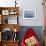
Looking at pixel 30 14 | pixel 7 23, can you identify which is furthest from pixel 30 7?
pixel 7 23

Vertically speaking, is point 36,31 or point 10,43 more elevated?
point 36,31

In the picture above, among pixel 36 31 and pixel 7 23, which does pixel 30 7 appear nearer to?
pixel 36 31

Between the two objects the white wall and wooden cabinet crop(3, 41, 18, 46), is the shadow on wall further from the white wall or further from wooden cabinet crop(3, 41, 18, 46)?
wooden cabinet crop(3, 41, 18, 46)

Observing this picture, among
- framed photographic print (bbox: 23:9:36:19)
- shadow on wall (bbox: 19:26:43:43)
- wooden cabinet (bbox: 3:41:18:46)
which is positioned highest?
framed photographic print (bbox: 23:9:36:19)

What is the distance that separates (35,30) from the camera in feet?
17.8

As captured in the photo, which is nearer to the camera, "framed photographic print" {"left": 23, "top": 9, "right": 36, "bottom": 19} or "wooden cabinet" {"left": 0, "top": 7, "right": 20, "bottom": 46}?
"wooden cabinet" {"left": 0, "top": 7, "right": 20, "bottom": 46}

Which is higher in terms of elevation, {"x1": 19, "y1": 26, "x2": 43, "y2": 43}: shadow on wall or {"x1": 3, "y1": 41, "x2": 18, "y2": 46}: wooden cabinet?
{"x1": 19, "y1": 26, "x2": 43, "y2": 43}: shadow on wall

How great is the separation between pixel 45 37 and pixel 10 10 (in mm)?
1498

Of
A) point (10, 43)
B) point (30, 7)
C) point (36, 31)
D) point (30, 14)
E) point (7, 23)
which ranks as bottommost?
point (10, 43)

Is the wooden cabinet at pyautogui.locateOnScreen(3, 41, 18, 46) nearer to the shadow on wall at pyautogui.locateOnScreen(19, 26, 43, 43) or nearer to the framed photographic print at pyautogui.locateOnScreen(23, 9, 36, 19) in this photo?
the shadow on wall at pyautogui.locateOnScreen(19, 26, 43, 43)

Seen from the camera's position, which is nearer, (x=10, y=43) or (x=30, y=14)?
(x=10, y=43)

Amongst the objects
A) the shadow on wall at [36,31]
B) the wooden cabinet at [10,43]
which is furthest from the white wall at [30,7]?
the wooden cabinet at [10,43]

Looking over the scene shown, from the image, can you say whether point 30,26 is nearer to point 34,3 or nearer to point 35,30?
point 35,30

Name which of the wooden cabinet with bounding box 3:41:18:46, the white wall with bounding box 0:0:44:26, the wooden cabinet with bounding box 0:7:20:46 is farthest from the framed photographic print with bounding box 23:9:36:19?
the wooden cabinet with bounding box 3:41:18:46
